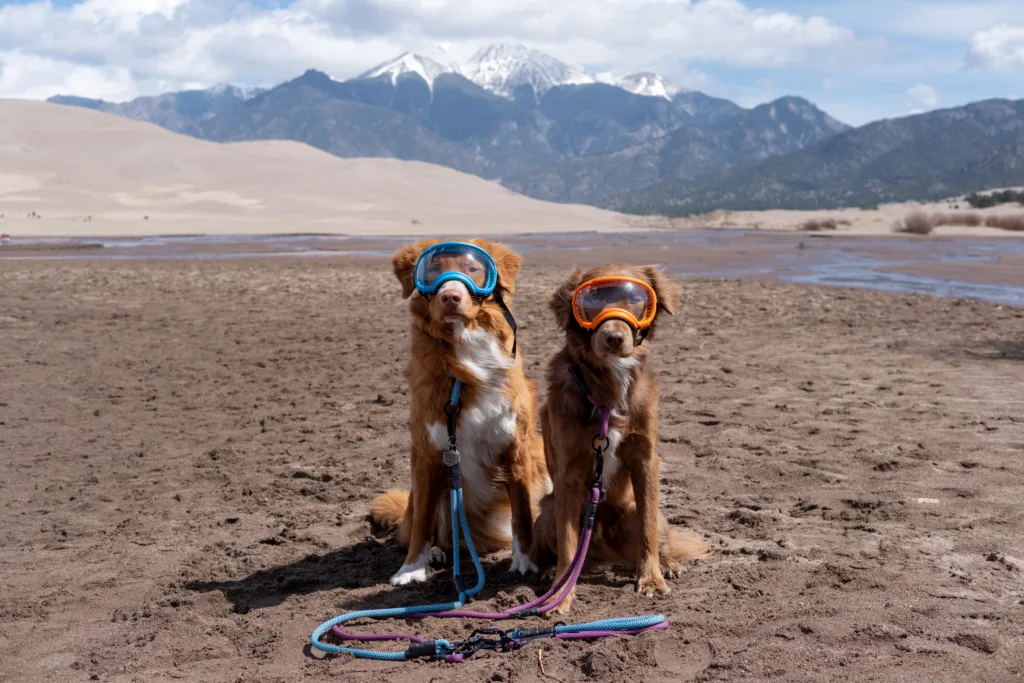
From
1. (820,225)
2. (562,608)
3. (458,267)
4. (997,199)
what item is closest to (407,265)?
(458,267)

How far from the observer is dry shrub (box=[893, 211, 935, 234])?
42.0m

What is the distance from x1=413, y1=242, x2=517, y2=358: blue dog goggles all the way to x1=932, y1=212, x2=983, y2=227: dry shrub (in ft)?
152

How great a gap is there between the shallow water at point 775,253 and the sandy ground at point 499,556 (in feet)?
22.9

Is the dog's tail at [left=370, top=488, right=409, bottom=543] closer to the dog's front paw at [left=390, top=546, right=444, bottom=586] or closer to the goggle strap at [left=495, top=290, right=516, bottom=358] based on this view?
the dog's front paw at [left=390, top=546, right=444, bottom=586]

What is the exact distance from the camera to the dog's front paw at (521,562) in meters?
4.93

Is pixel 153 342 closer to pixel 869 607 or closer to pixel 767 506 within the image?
pixel 767 506

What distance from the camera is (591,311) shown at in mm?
4422

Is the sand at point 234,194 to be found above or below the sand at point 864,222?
above

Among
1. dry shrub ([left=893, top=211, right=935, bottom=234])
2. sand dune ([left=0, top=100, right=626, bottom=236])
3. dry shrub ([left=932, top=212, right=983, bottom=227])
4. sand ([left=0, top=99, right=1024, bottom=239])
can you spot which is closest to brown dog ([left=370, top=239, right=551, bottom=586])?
sand ([left=0, top=99, right=1024, bottom=239])

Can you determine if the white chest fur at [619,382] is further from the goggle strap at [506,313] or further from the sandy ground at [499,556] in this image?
the sandy ground at [499,556]

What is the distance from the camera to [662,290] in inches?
181

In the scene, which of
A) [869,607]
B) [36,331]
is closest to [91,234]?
[36,331]

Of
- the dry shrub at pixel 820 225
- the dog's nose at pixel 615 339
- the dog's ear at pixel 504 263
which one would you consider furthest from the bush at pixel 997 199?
the dog's nose at pixel 615 339

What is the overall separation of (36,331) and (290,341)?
4019 millimetres
